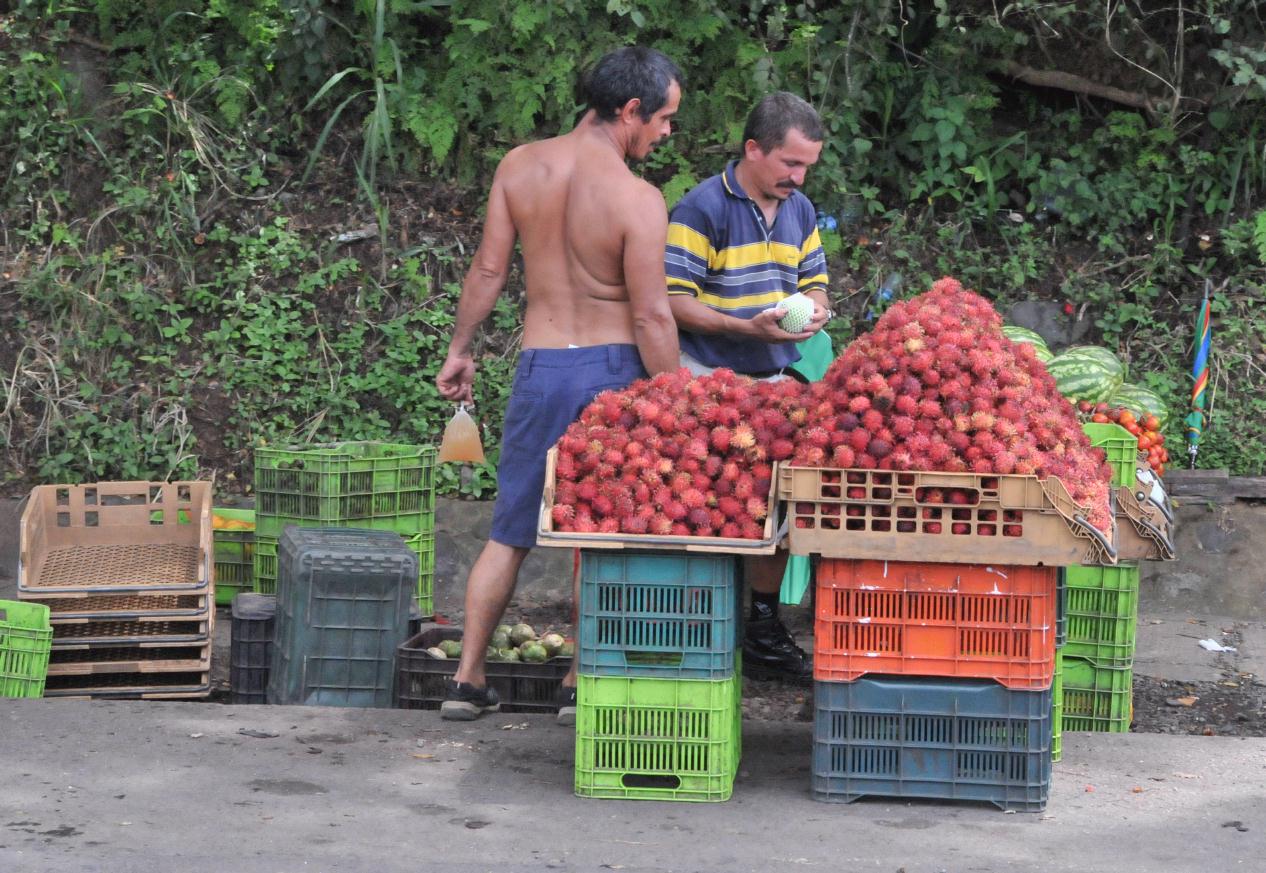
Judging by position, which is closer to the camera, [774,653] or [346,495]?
[774,653]

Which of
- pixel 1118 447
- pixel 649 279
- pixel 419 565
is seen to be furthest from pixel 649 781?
pixel 419 565

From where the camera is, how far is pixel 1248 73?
27.8 ft

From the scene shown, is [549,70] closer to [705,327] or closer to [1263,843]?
[705,327]

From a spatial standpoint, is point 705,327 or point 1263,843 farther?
point 705,327

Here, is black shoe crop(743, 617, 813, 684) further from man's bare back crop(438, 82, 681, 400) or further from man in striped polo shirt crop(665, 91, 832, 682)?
man's bare back crop(438, 82, 681, 400)

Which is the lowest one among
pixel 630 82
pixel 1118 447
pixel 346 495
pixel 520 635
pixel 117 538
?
pixel 520 635

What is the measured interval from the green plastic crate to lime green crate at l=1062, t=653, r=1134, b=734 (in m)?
3.03

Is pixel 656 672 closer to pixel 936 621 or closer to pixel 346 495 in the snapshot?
Result: pixel 936 621

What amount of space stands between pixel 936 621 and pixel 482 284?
2.06 metres

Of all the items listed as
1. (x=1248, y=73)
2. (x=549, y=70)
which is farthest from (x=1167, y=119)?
(x=549, y=70)

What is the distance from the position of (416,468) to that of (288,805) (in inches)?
113

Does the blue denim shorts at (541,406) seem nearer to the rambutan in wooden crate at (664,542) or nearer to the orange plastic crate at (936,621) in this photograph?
the rambutan in wooden crate at (664,542)

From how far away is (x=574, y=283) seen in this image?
17.0 feet

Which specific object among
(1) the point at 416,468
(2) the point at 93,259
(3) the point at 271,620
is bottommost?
(3) the point at 271,620
